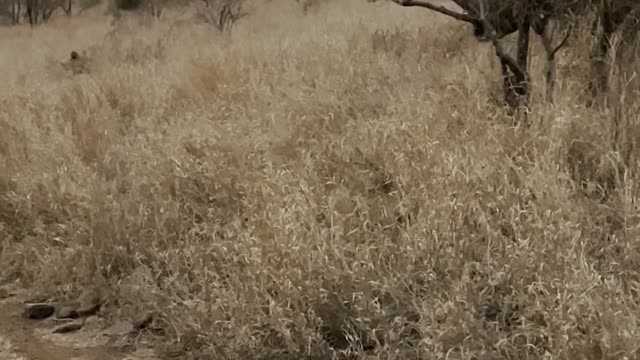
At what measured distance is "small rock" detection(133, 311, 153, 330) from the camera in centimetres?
372

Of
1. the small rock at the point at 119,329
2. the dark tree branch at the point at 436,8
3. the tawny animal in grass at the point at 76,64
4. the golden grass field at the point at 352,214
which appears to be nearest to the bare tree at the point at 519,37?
the dark tree branch at the point at 436,8

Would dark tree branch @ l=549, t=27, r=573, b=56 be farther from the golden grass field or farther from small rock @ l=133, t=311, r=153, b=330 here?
small rock @ l=133, t=311, r=153, b=330

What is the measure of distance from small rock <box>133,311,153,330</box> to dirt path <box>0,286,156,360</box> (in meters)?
0.09

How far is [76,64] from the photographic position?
13695mm

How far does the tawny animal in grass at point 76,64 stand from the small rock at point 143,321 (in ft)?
31.2

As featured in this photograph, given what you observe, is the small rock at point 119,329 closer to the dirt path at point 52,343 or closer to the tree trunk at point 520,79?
the dirt path at point 52,343

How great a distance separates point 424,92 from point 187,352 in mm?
2351

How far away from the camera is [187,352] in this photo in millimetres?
3352

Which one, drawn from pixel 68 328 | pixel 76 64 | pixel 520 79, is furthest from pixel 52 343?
pixel 76 64

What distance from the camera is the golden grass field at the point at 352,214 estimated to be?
2.92m

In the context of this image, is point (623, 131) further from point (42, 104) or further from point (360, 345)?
point (42, 104)

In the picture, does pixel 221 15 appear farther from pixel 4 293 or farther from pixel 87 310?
pixel 87 310

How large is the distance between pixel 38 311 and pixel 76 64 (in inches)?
413

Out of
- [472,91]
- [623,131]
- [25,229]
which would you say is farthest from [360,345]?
[25,229]
